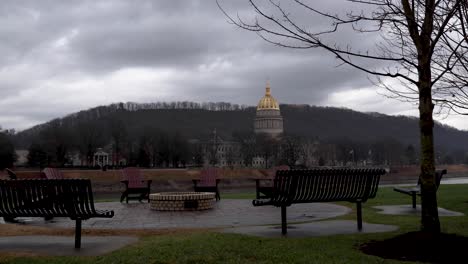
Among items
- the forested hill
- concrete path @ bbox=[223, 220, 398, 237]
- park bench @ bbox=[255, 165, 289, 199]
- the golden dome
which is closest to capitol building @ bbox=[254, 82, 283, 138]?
the golden dome

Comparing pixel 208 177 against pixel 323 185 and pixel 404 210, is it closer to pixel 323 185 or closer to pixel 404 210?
pixel 404 210

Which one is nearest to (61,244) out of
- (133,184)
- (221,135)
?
(133,184)

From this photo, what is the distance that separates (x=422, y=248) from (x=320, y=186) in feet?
8.27

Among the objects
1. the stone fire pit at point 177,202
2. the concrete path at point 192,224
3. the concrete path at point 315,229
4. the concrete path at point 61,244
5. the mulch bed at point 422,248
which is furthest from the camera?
the stone fire pit at point 177,202

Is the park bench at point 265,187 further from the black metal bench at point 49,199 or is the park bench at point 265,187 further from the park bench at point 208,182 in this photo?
the black metal bench at point 49,199

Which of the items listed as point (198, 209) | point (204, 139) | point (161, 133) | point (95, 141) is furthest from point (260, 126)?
point (198, 209)

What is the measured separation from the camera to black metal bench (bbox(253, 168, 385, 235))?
8.63m

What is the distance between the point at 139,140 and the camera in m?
101

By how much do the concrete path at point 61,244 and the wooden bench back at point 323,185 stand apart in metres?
2.44

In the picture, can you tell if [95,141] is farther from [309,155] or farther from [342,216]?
[342,216]

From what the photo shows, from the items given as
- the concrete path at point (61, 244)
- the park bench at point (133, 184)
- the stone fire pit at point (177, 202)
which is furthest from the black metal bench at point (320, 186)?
the park bench at point (133, 184)

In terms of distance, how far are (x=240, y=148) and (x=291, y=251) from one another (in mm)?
101917

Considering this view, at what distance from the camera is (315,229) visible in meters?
9.08

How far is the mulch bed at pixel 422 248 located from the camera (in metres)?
6.39
